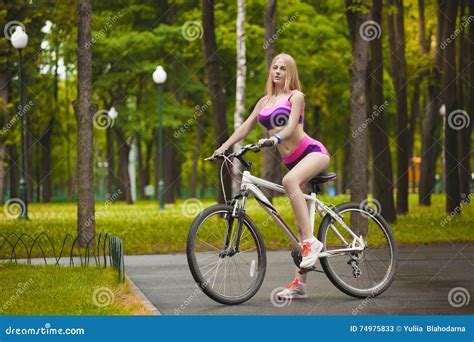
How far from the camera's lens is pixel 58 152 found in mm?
55594

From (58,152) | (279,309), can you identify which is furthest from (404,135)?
(58,152)

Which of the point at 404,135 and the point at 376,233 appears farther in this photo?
the point at 404,135

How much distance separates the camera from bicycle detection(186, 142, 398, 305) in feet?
24.1

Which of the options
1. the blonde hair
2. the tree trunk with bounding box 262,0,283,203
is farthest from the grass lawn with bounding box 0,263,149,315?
the tree trunk with bounding box 262,0,283,203

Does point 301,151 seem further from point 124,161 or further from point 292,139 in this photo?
point 124,161

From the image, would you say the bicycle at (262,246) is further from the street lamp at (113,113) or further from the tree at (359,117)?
the street lamp at (113,113)

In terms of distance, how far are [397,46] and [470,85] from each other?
3226 millimetres

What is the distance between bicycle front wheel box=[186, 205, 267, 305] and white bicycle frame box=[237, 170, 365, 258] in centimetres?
18

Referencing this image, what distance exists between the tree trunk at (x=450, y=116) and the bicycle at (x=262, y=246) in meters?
10.5

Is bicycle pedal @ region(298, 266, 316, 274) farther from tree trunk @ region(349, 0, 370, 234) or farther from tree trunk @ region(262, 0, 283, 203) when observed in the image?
tree trunk @ region(262, 0, 283, 203)

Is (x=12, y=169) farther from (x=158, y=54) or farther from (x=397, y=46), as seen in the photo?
(x=397, y=46)

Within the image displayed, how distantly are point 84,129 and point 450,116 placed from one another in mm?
8360

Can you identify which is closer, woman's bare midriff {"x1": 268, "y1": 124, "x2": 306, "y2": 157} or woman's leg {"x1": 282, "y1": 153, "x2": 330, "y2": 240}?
woman's leg {"x1": 282, "y1": 153, "x2": 330, "y2": 240}

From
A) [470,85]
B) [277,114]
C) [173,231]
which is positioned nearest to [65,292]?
[277,114]
